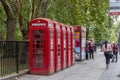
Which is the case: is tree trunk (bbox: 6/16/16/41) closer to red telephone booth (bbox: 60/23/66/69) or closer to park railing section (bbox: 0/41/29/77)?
red telephone booth (bbox: 60/23/66/69)

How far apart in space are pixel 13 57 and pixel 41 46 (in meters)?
1.68

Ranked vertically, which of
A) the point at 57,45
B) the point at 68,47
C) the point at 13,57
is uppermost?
the point at 57,45

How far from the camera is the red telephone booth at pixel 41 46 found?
18.3 metres

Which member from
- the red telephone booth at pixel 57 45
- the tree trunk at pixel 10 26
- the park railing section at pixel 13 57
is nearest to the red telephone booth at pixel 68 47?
the red telephone booth at pixel 57 45

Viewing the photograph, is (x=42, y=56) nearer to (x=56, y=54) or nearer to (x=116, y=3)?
(x=56, y=54)

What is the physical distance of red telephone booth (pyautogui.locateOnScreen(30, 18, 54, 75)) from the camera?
1827 centimetres

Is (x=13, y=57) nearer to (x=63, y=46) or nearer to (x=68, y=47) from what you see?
(x=63, y=46)

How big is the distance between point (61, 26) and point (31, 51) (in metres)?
3.41

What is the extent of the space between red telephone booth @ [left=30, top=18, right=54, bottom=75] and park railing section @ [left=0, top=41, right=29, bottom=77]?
0.52 meters

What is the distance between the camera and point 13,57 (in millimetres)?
17219

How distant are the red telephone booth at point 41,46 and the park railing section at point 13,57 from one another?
0.52m

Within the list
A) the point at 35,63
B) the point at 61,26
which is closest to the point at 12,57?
the point at 35,63

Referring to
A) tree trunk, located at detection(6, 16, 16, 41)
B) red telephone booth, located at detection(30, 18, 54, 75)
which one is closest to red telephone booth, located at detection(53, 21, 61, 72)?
red telephone booth, located at detection(30, 18, 54, 75)

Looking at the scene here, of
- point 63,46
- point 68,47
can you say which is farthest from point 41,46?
point 68,47
